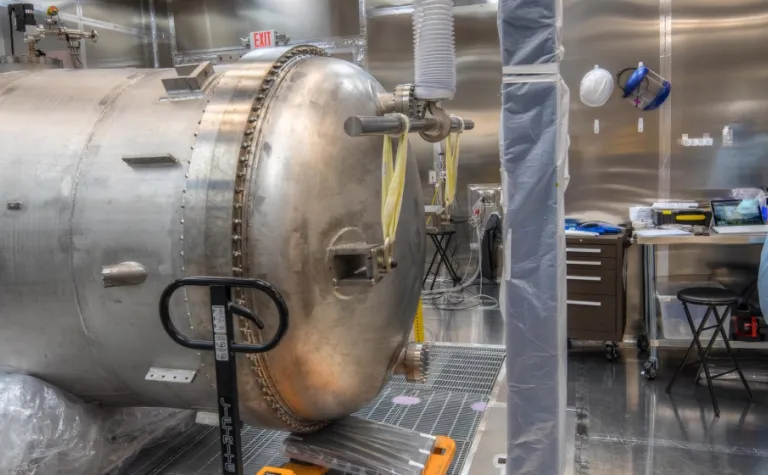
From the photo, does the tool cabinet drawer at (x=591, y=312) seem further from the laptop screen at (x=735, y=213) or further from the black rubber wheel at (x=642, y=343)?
the laptop screen at (x=735, y=213)

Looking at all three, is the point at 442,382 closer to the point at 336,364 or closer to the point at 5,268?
the point at 336,364

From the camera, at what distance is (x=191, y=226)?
1672 millimetres

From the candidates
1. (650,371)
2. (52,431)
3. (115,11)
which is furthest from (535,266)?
(115,11)

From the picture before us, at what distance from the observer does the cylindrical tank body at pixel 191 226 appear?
1.67m

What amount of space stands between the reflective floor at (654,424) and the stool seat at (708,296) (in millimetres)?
542

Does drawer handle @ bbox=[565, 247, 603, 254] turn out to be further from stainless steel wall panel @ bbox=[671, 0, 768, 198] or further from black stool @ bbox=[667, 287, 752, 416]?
stainless steel wall panel @ bbox=[671, 0, 768, 198]

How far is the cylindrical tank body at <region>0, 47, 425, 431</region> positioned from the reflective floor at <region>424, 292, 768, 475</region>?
3.03 ft

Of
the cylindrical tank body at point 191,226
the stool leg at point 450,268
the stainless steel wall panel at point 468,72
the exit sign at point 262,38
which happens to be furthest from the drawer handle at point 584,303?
the exit sign at point 262,38

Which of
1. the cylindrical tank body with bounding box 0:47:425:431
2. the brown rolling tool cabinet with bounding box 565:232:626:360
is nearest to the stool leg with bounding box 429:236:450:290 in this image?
the brown rolling tool cabinet with bounding box 565:232:626:360

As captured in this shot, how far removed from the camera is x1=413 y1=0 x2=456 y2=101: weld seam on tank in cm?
179

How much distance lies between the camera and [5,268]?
1858 millimetres

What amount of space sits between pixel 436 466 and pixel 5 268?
4.95 feet

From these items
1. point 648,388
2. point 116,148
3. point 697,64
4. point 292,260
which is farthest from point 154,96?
point 697,64

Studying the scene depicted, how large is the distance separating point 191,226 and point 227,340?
383 mm
